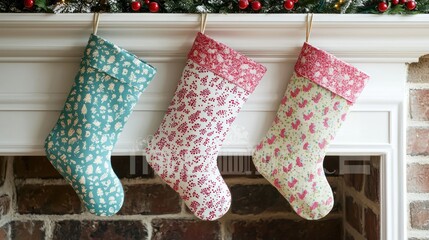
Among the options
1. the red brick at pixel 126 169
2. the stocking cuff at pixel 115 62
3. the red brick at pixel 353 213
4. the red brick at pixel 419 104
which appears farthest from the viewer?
the red brick at pixel 126 169

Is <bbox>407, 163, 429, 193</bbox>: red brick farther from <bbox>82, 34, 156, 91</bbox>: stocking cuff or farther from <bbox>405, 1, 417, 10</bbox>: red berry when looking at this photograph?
<bbox>82, 34, 156, 91</bbox>: stocking cuff

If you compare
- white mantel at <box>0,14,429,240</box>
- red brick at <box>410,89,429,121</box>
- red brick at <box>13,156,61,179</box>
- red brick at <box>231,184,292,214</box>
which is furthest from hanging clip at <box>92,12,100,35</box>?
red brick at <box>410,89,429,121</box>

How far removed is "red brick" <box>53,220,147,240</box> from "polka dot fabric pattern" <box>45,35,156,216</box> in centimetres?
42

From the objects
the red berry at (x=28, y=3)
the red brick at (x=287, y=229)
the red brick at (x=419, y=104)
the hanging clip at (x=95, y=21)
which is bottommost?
the red brick at (x=287, y=229)

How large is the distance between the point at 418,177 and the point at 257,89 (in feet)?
1.56

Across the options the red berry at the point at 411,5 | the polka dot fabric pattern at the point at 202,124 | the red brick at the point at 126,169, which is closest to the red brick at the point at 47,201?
the red brick at the point at 126,169

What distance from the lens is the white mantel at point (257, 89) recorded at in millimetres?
1268

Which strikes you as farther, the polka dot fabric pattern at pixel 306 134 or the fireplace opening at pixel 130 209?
the fireplace opening at pixel 130 209

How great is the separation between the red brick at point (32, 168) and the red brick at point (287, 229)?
62 centimetres

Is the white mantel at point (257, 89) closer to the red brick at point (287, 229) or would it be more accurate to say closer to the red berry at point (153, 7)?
the red berry at point (153, 7)

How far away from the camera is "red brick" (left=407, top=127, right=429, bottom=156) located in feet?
4.41

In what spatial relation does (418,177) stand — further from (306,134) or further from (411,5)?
(411,5)

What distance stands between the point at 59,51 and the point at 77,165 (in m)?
0.28

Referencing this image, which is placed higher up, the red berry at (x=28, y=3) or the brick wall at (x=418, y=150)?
the red berry at (x=28, y=3)
